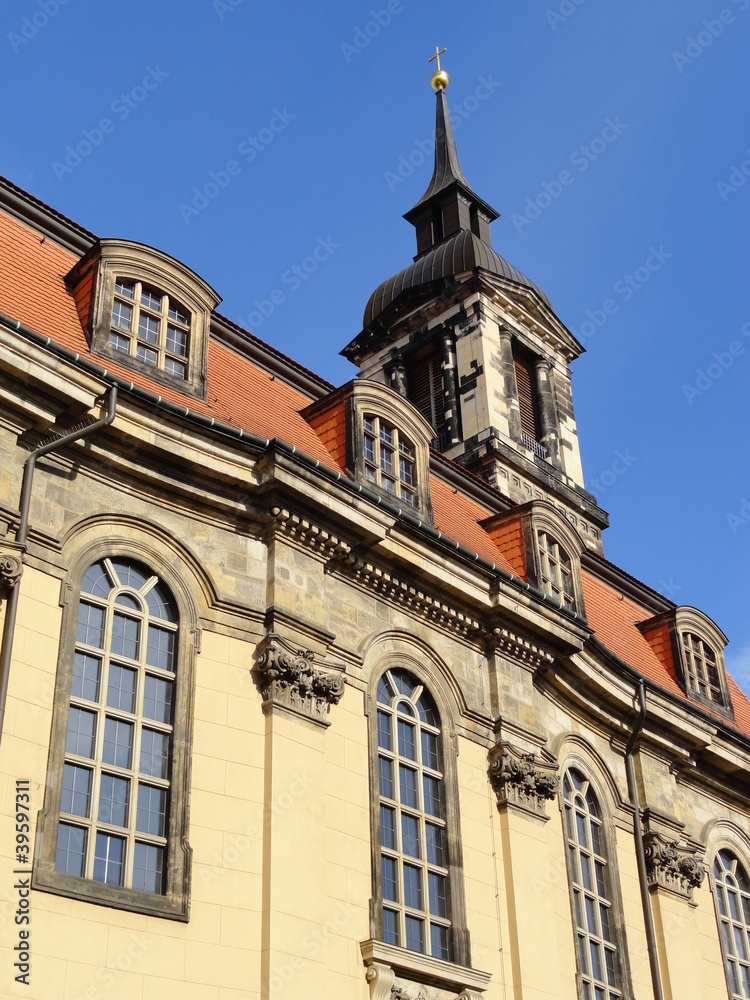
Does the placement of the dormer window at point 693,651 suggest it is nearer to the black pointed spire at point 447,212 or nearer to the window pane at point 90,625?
the window pane at point 90,625

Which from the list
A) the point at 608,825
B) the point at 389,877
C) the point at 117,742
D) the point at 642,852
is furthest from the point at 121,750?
the point at 642,852

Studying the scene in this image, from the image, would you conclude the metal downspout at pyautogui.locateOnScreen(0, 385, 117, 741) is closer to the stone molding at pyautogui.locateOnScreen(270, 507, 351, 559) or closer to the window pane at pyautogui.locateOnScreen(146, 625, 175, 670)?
the window pane at pyautogui.locateOnScreen(146, 625, 175, 670)

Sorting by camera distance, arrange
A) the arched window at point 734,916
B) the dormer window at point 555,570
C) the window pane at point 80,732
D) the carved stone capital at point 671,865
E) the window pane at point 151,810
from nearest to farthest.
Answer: the window pane at point 80,732
the window pane at point 151,810
the carved stone capital at point 671,865
the dormer window at point 555,570
the arched window at point 734,916

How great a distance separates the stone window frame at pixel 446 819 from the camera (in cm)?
1662

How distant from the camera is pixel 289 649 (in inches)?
665

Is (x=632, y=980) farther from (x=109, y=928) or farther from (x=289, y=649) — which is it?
(x=109, y=928)

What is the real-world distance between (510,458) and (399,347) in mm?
5902

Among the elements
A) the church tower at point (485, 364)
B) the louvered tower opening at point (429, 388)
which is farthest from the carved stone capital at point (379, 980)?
the louvered tower opening at point (429, 388)

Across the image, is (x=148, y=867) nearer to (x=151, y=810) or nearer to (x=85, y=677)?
(x=151, y=810)

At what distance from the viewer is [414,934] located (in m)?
17.2

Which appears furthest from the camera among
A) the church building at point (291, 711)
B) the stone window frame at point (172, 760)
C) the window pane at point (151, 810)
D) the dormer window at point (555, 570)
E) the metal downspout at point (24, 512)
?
the dormer window at point (555, 570)

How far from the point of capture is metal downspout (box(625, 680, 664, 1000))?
21547mm

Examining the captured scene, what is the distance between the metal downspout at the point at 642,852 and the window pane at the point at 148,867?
10041 millimetres

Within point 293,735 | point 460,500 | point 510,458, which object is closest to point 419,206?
point 510,458
